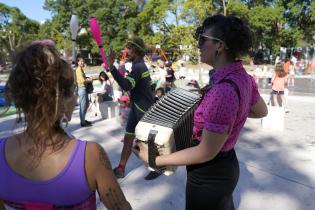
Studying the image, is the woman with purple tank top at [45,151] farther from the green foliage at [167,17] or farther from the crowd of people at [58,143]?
the green foliage at [167,17]

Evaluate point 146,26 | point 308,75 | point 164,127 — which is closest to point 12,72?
point 164,127

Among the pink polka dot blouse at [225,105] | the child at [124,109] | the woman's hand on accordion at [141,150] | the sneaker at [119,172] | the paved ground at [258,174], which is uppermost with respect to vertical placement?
the pink polka dot blouse at [225,105]

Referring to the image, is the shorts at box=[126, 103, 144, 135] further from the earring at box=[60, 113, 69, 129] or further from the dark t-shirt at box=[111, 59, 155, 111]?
the earring at box=[60, 113, 69, 129]

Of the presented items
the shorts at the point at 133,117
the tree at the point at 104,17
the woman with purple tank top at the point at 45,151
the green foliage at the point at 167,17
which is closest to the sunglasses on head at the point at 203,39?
the woman with purple tank top at the point at 45,151

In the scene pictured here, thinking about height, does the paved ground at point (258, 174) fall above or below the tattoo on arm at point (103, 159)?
below

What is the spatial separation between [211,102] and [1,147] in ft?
3.15

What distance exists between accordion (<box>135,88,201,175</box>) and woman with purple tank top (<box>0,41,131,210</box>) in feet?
1.46

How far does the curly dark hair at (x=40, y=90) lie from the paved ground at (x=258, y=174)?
257 centimetres

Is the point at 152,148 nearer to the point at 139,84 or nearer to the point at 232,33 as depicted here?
the point at 232,33

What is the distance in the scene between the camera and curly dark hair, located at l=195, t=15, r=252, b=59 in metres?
1.70

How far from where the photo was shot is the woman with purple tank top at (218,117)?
1571 millimetres

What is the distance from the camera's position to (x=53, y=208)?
126 cm

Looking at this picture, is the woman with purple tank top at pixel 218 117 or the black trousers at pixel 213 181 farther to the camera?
the black trousers at pixel 213 181

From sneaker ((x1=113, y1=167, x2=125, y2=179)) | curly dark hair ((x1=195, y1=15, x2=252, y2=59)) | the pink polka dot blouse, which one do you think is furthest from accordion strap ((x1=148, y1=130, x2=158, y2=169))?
sneaker ((x1=113, y1=167, x2=125, y2=179))
